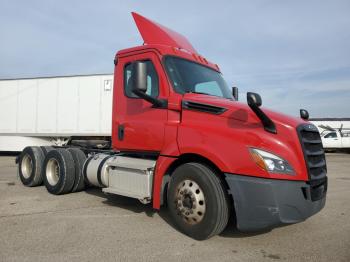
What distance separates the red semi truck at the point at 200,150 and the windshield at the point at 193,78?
18 millimetres

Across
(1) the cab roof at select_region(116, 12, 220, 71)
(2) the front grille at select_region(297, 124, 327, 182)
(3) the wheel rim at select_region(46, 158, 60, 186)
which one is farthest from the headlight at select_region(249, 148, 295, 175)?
(3) the wheel rim at select_region(46, 158, 60, 186)

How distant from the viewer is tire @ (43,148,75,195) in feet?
24.1

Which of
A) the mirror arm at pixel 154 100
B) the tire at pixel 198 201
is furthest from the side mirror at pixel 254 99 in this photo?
the mirror arm at pixel 154 100

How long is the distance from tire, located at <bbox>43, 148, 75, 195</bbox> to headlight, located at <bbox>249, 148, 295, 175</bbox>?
177 inches

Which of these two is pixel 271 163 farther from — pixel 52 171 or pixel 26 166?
pixel 26 166

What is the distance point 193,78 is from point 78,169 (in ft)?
11.2

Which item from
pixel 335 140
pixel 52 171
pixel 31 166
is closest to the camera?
pixel 52 171

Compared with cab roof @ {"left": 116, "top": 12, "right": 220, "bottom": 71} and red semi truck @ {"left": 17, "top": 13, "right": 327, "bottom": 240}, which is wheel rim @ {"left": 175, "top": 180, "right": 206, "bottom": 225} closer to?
red semi truck @ {"left": 17, "top": 13, "right": 327, "bottom": 240}

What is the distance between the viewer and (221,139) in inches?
175

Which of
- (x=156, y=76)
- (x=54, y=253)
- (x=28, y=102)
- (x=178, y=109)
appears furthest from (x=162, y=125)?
(x=28, y=102)

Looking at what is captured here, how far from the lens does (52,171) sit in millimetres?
7988

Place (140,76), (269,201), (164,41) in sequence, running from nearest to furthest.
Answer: (269,201)
(140,76)
(164,41)

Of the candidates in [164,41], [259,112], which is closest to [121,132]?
[164,41]

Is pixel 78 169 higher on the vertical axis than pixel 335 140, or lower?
lower
